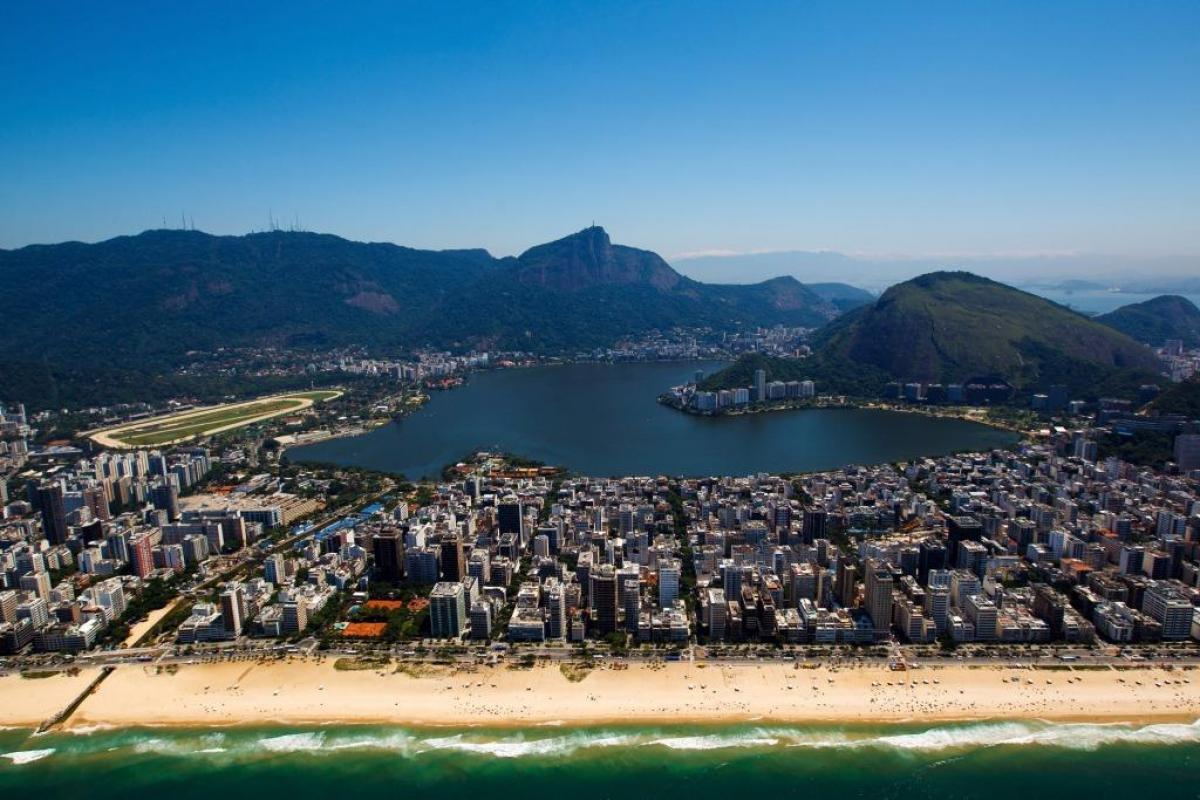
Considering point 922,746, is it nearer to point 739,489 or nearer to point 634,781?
point 634,781

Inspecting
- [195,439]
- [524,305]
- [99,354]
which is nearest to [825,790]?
[195,439]

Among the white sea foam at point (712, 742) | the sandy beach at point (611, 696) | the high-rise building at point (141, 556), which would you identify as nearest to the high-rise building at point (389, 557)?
the sandy beach at point (611, 696)

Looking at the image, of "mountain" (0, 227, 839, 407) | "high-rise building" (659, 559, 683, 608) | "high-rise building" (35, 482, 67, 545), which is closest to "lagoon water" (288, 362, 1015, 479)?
"high-rise building" (35, 482, 67, 545)

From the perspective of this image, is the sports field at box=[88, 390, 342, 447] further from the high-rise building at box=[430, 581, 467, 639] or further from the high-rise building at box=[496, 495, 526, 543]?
the high-rise building at box=[430, 581, 467, 639]

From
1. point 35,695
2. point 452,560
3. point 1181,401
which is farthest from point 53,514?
point 1181,401

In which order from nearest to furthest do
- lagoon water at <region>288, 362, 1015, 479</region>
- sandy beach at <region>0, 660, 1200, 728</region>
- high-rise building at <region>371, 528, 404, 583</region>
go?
sandy beach at <region>0, 660, 1200, 728</region>
high-rise building at <region>371, 528, 404, 583</region>
lagoon water at <region>288, 362, 1015, 479</region>

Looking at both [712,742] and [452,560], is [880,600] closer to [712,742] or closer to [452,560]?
[712,742]
